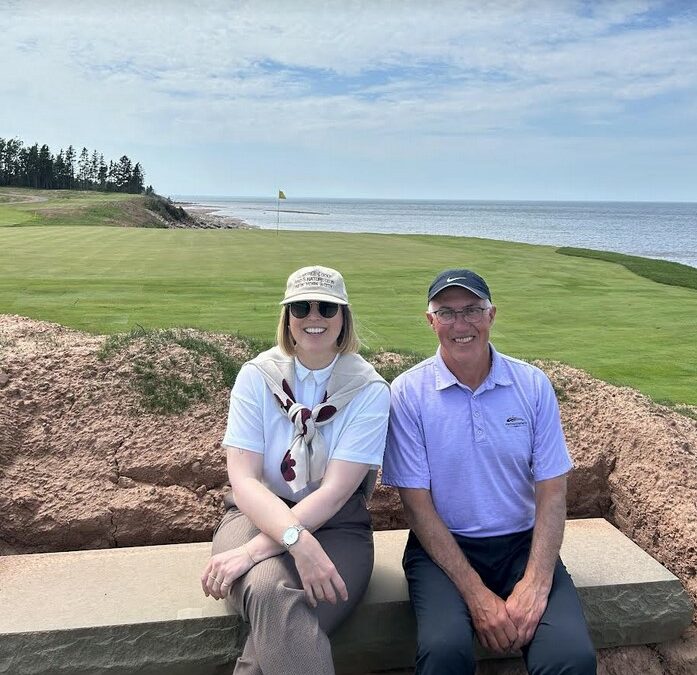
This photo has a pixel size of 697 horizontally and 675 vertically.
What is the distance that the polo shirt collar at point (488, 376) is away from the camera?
3.07 m

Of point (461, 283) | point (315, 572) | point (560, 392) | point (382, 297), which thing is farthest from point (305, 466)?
point (382, 297)

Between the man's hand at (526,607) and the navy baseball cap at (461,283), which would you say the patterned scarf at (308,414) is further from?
the man's hand at (526,607)

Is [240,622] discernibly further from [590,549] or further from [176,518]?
[590,549]

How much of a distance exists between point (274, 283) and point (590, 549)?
348 inches

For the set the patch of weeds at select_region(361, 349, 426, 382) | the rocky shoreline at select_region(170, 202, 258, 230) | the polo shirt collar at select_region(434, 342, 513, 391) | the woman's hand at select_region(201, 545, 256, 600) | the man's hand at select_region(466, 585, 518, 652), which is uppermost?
the polo shirt collar at select_region(434, 342, 513, 391)

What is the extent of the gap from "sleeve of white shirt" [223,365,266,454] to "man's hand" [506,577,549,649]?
120 centimetres

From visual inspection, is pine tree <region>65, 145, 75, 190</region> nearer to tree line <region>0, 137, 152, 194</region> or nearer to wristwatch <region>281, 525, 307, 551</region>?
tree line <region>0, 137, 152, 194</region>

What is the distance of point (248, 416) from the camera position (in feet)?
9.88

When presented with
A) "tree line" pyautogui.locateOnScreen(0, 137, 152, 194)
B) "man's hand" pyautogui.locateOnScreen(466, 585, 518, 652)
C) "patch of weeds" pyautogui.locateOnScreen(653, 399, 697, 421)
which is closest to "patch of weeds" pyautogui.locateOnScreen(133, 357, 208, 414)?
"man's hand" pyautogui.locateOnScreen(466, 585, 518, 652)

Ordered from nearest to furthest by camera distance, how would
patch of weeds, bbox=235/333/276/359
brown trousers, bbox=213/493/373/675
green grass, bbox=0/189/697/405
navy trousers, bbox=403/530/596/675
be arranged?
brown trousers, bbox=213/493/373/675 → navy trousers, bbox=403/530/596/675 → patch of weeds, bbox=235/333/276/359 → green grass, bbox=0/189/697/405

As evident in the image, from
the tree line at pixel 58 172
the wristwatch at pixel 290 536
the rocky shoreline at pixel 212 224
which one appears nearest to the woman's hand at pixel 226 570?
the wristwatch at pixel 290 536

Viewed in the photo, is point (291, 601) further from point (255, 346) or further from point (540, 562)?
point (255, 346)

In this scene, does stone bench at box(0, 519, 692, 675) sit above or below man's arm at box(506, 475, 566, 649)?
below

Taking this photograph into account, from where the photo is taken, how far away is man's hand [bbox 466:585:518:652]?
2725 mm
